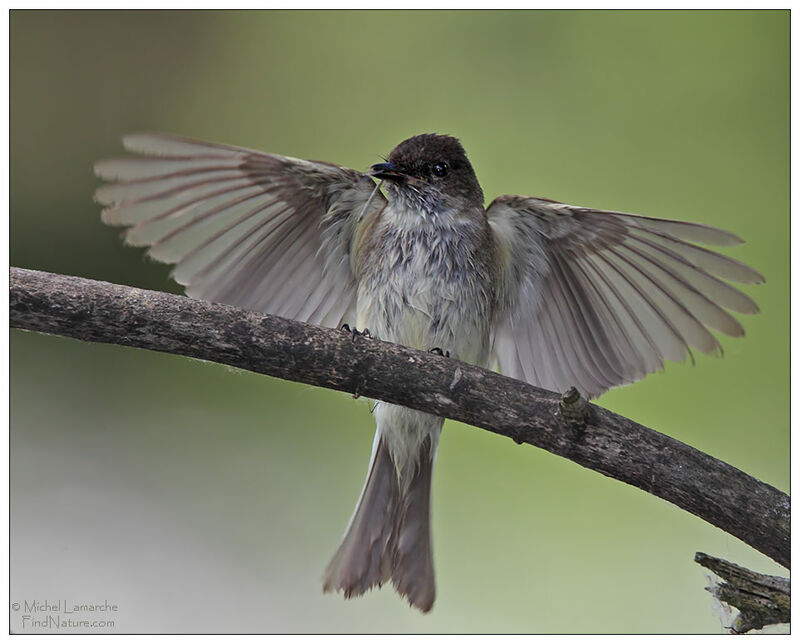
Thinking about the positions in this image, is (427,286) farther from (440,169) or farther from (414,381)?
(414,381)

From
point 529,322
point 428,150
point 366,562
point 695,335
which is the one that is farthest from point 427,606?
point 428,150

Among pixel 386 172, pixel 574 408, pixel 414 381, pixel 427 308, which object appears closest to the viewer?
pixel 574 408

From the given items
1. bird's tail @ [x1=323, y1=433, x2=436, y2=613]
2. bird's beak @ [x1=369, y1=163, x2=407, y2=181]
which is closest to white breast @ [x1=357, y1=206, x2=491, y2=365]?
bird's beak @ [x1=369, y1=163, x2=407, y2=181]

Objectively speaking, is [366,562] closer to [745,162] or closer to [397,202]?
[397,202]

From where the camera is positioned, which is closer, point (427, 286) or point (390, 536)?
point (427, 286)

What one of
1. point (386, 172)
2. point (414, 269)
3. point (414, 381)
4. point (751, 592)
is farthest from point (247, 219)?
point (751, 592)
